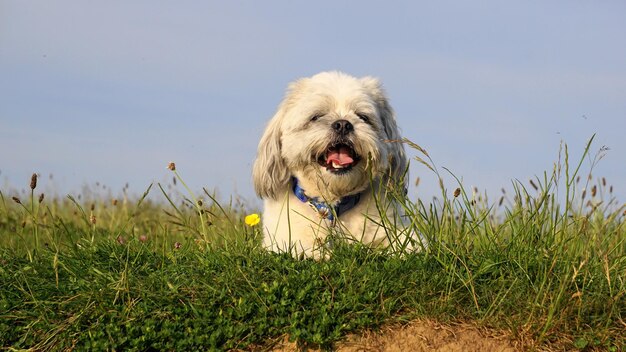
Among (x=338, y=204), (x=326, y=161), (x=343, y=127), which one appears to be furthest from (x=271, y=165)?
(x=343, y=127)

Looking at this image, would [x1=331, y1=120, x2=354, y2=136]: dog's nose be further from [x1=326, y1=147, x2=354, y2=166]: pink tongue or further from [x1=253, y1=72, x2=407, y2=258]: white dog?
[x1=326, y1=147, x2=354, y2=166]: pink tongue

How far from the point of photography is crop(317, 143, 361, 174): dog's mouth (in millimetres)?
5980

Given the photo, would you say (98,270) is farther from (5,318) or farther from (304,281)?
(304,281)

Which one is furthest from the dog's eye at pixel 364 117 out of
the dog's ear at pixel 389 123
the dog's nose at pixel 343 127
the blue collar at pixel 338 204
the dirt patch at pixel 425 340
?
the dirt patch at pixel 425 340

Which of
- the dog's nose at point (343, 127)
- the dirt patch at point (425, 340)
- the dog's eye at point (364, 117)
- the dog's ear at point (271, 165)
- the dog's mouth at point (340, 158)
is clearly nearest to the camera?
the dirt patch at point (425, 340)

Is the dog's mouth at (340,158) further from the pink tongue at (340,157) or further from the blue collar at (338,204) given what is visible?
the blue collar at (338,204)

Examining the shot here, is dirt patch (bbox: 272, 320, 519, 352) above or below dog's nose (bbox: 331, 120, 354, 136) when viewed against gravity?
below

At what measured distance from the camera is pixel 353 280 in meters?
4.96

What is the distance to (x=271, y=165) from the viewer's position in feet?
21.1

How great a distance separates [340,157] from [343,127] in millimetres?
272

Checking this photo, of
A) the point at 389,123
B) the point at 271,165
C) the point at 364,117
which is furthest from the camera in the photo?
the point at 389,123

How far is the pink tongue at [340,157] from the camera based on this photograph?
6.00 meters

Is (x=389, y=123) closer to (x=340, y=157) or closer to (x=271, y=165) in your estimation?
(x=340, y=157)

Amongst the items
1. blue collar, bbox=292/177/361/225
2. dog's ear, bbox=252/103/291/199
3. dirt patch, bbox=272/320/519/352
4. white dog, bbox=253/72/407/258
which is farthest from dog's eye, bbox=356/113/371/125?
dirt patch, bbox=272/320/519/352
